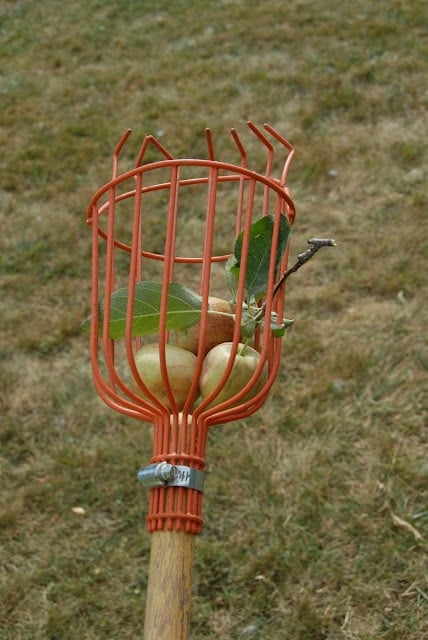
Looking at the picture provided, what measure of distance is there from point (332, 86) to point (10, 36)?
2.18m

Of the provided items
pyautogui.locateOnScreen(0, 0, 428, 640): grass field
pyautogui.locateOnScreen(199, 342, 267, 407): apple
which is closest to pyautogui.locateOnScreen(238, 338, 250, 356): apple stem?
pyautogui.locateOnScreen(199, 342, 267, 407): apple

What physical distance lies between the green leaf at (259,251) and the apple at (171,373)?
0.10 meters

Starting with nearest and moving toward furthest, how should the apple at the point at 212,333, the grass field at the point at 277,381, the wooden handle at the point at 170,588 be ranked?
1. the wooden handle at the point at 170,588
2. the apple at the point at 212,333
3. the grass field at the point at 277,381

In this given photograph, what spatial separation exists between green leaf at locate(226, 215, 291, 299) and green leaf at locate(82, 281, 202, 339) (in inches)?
2.3

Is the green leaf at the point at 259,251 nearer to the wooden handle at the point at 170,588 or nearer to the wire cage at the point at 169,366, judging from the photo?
the wire cage at the point at 169,366

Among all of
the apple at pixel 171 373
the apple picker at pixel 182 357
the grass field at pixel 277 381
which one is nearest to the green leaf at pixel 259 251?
the apple picker at pixel 182 357

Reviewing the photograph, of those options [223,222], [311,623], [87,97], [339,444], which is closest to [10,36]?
[87,97]

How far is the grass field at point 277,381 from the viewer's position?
1.61 metres

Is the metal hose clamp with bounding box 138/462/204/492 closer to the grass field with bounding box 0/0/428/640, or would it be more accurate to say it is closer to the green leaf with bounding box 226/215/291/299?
the green leaf with bounding box 226/215/291/299

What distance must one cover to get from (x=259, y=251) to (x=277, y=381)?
1.25 metres

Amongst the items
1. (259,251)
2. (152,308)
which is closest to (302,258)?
(259,251)

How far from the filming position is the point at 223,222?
2.81 metres

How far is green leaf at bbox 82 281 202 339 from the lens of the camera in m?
0.81

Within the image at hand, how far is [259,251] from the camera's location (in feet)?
2.70
